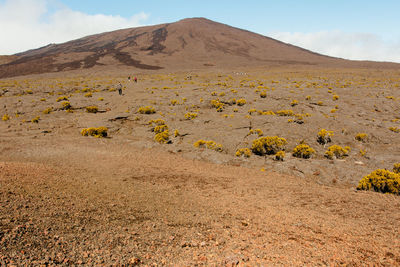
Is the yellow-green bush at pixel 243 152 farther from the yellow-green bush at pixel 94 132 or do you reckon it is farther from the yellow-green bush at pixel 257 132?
the yellow-green bush at pixel 94 132

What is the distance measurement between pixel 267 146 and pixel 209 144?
4.06 meters

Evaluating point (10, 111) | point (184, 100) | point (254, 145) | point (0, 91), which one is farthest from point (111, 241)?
point (0, 91)

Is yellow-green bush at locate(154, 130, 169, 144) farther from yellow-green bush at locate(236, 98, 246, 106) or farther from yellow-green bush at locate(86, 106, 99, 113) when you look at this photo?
yellow-green bush at locate(236, 98, 246, 106)

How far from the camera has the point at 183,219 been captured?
21.1 ft

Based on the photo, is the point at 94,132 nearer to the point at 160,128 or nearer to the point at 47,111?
the point at 160,128

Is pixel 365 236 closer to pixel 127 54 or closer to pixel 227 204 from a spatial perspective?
pixel 227 204

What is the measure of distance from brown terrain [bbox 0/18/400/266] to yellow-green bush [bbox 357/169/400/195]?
0.55m

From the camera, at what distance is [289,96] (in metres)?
29.3

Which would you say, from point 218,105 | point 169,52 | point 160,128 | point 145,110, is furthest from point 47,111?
point 169,52

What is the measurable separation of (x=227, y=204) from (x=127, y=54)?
106 m

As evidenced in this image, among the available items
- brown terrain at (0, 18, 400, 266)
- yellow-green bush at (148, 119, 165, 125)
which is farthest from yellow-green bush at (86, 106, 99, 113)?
yellow-green bush at (148, 119, 165, 125)

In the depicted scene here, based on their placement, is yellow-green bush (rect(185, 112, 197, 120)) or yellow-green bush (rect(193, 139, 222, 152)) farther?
yellow-green bush (rect(185, 112, 197, 120))

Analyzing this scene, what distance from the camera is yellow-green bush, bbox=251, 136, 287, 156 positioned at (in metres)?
15.0

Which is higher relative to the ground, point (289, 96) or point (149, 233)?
point (289, 96)
